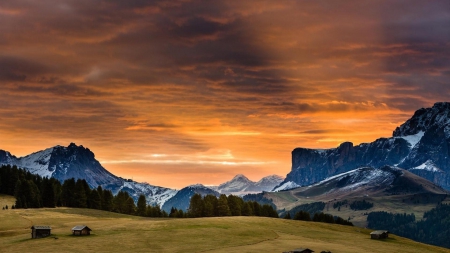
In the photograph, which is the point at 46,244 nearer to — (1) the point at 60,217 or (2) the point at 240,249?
(2) the point at 240,249

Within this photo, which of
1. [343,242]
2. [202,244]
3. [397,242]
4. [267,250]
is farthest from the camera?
[397,242]

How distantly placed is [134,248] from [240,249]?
2461 centimetres

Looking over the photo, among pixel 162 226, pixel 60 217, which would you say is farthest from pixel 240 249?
pixel 60 217

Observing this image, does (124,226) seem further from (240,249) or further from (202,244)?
(240,249)

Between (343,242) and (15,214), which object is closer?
(343,242)

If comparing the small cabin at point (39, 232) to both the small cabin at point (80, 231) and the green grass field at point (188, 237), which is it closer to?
the green grass field at point (188, 237)

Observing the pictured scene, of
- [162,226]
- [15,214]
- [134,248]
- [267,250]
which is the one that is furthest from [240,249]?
[15,214]

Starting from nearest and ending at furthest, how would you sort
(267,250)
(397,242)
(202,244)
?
(267,250)
(202,244)
(397,242)

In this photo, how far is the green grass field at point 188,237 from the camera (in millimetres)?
134000

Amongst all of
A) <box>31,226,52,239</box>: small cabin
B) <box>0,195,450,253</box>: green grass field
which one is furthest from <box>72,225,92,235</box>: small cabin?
<box>31,226,52,239</box>: small cabin

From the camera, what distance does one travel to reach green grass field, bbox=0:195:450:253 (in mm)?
134000

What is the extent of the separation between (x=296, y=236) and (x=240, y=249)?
38182 millimetres

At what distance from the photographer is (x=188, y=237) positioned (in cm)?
15038

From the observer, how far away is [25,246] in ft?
436
